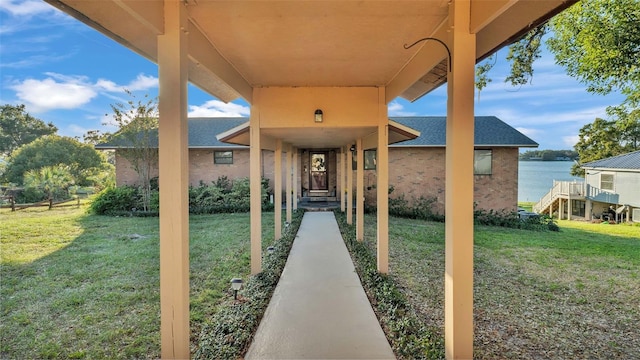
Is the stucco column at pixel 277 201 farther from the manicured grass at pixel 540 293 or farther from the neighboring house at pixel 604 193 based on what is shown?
the neighboring house at pixel 604 193

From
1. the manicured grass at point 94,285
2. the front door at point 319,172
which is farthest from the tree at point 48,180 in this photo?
the front door at point 319,172

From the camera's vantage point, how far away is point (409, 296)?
5.08m

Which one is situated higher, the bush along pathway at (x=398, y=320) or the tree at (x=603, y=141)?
the tree at (x=603, y=141)

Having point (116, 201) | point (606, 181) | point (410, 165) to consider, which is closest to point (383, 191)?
point (410, 165)

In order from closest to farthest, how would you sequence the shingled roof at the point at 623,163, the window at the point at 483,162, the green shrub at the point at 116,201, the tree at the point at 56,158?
the green shrub at the point at 116,201 → the window at the point at 483,162 → the tree at the point at 56,158 → the shingled roof at the point at 623,163

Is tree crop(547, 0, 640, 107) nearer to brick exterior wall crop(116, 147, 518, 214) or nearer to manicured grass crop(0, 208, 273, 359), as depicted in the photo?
brick exterior wall crop(116, 147, 518, 214)

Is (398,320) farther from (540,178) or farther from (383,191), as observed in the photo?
(540,178)

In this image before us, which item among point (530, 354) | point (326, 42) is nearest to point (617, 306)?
point (530, 354)

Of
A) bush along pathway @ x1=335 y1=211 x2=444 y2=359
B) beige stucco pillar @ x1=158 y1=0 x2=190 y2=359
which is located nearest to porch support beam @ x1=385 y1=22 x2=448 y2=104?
beige stucco pillar @ x1=158 y1=0 x2=190 y2=359

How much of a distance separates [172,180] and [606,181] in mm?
28464

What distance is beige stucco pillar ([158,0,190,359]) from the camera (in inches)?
102

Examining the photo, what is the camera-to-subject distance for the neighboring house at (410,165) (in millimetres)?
15344

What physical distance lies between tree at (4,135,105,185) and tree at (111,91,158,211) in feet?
20.0

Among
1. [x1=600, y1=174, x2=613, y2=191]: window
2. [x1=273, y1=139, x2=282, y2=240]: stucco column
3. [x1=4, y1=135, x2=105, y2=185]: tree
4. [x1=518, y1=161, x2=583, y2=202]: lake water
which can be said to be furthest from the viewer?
[x1=518, y1=161, x2=583, y2=202]: lake water
